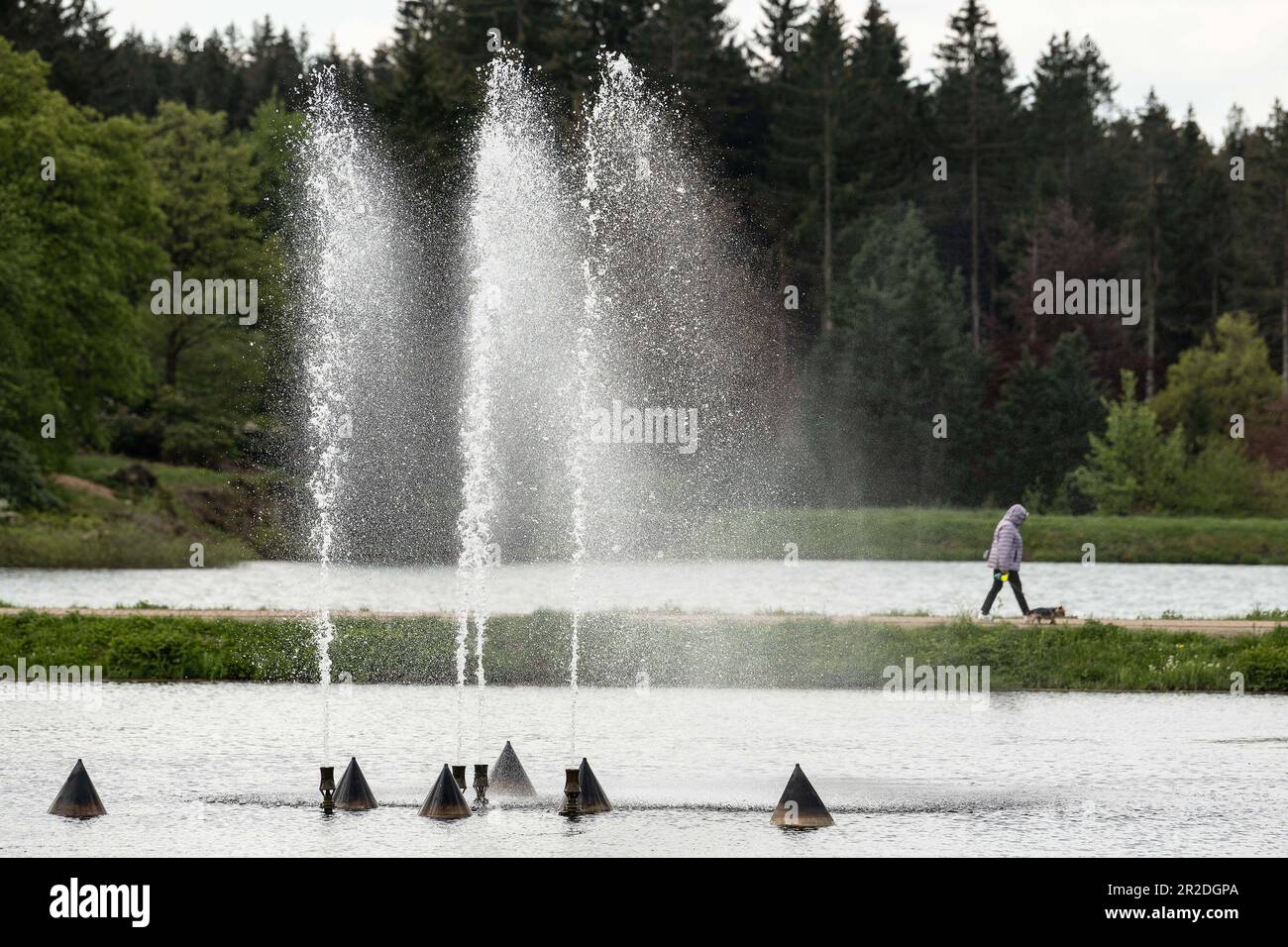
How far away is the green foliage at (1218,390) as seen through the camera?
8712 cm

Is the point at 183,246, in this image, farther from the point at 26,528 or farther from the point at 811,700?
the point at 811,700

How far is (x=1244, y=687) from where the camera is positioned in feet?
87.6

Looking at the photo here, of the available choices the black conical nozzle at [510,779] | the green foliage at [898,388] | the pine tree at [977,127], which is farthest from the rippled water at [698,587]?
the pine tree at [977,127]

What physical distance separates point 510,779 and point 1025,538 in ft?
179

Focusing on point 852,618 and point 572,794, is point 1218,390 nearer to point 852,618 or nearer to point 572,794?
point 852,618

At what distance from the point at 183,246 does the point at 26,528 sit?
30089 millimetres

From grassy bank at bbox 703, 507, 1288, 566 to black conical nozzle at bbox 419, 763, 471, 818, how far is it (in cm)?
5080

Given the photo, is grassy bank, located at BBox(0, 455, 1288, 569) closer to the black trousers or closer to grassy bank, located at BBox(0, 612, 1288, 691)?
the black trousers

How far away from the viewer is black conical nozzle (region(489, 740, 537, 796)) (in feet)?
58.2

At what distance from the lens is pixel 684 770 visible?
19.4 meters

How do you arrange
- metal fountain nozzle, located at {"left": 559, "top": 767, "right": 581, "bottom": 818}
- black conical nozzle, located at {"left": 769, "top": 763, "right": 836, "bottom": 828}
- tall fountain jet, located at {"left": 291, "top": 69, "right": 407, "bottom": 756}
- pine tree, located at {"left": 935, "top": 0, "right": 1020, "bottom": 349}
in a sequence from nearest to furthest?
black conical nozzle, located at {"left": 769, "top": 763, "right": 836, "bottom": 828}, metal fountain nozzle, located at {"left": 559, "top": 767, "right": 581, "bottom": 818}, tall fountain jet, located at {"left": 291, "top": 69, "right": 407, "bottom": 756}, pine tree, located at {"left": 935, "top": 0, "right": 1020, "bottom": 349}

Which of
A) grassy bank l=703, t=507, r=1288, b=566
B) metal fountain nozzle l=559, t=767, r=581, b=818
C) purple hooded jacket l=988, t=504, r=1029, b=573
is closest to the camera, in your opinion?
metal fountain nozzle l=559, t=767, r=581, b=818

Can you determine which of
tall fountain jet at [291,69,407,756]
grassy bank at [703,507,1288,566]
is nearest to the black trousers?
tall fountain jet at [291,69,407,756]

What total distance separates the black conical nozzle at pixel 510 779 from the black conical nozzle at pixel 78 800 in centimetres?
342
